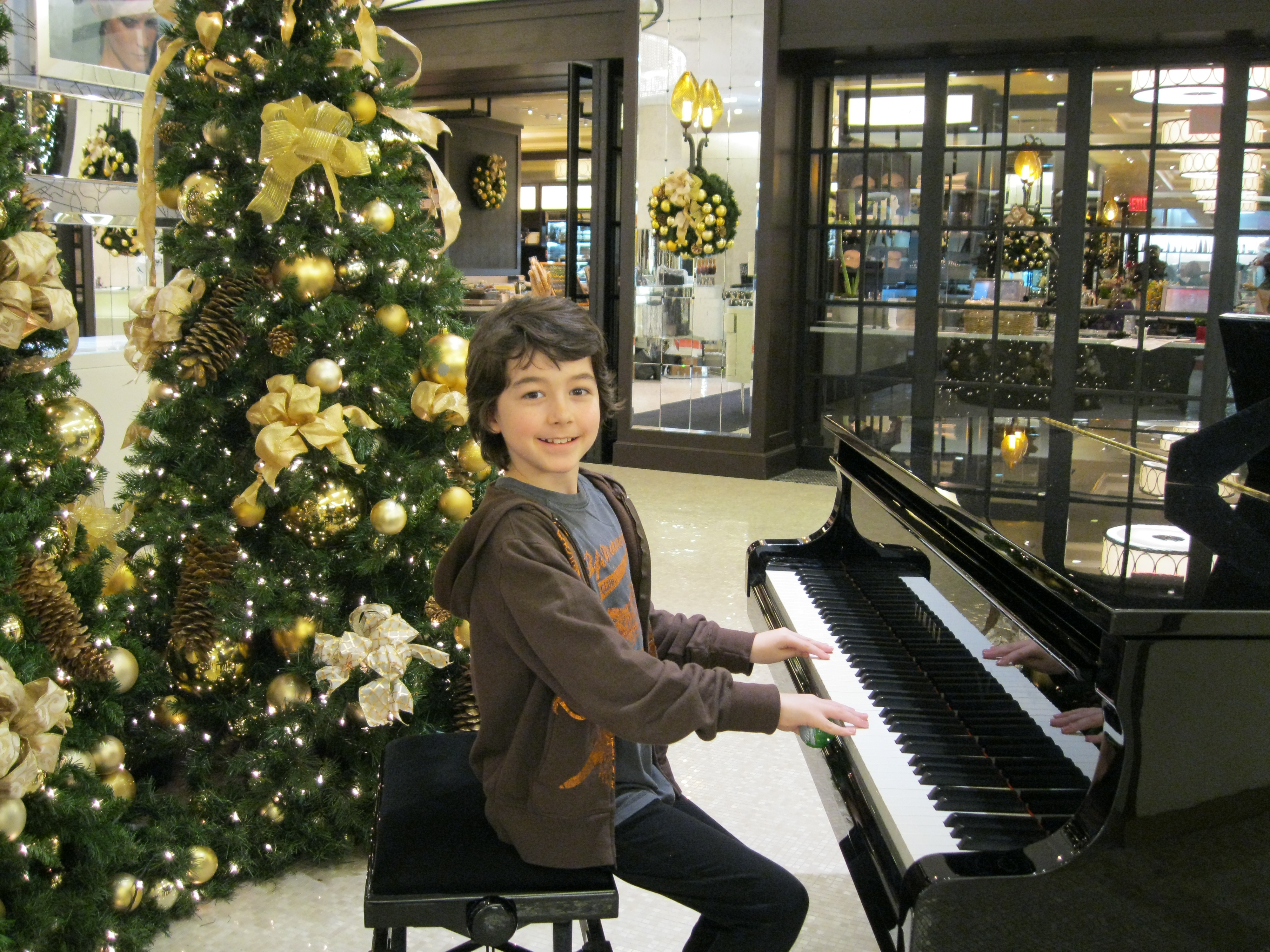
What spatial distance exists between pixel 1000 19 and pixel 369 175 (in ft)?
16.4

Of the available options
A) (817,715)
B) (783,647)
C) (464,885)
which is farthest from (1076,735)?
(464,885)

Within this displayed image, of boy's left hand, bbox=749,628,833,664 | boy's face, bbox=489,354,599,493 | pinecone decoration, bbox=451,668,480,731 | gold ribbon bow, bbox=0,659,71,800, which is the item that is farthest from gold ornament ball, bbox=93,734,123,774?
boy's left hand, bbox=749,628,833,664

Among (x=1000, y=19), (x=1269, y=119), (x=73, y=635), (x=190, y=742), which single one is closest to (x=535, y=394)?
(x=73, y=635)

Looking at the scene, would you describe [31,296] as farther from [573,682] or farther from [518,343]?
[573,682]

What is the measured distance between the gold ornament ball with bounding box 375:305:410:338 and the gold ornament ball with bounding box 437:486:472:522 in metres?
0.37

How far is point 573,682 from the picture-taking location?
138cm

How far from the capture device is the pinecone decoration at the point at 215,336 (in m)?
2.38

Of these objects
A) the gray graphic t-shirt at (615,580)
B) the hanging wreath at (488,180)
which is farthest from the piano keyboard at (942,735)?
the hanging wreath at (488,180)

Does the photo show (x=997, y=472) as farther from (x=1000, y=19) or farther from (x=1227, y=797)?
(x=1000, y=19)

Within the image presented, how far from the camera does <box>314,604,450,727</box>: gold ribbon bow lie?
2371 millimetres

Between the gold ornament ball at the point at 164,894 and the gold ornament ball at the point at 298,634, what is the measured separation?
1.69 ft

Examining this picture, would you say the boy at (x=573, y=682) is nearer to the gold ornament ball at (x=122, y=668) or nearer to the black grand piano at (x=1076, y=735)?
the black grand piano at (x=1076, y=735)

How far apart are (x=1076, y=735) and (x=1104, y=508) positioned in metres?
0.56

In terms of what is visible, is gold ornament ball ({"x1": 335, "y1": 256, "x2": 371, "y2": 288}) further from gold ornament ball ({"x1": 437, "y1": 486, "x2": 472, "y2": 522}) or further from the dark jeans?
the dark jeans
